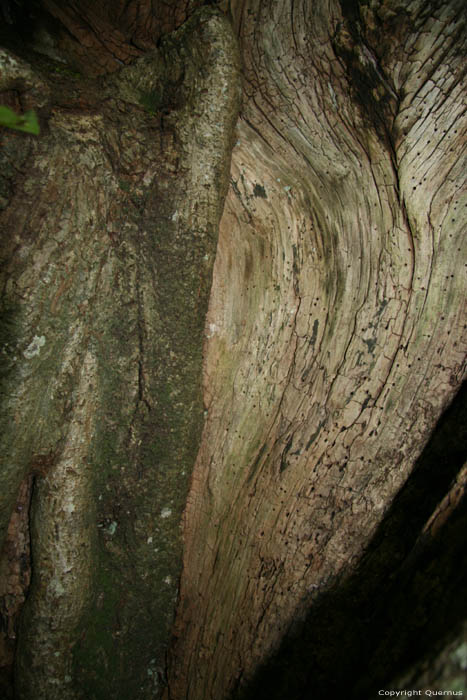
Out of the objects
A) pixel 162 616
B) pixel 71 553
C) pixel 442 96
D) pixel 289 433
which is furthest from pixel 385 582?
pixel 442 96

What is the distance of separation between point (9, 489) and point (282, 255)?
1270 millimetres

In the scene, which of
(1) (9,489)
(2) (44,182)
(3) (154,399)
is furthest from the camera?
(3) (154,399)

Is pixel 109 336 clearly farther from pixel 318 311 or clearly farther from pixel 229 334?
pixel 318 311

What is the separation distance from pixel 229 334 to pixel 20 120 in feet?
3.26

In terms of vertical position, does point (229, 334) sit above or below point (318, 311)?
below

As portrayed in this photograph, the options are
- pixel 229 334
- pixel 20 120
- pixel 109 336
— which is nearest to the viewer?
pixel 20 120

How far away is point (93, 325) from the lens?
5.27ft

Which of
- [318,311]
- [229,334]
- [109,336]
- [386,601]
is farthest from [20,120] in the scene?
[386,601]

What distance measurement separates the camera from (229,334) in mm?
1833

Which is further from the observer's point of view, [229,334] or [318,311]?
[229,334]

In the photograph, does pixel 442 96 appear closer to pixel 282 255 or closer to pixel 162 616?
pixel 282 255

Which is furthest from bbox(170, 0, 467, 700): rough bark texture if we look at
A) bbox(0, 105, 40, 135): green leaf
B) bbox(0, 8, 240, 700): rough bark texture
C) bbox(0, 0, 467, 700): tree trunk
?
bbox(0, 105, 40, 135): green leaf

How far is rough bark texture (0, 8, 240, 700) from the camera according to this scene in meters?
1.47

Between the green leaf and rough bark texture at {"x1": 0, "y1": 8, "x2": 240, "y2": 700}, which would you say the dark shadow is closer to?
rough bark texture at {"x1": 0, "y1": 8, "x2": 240, "y2": 700}
